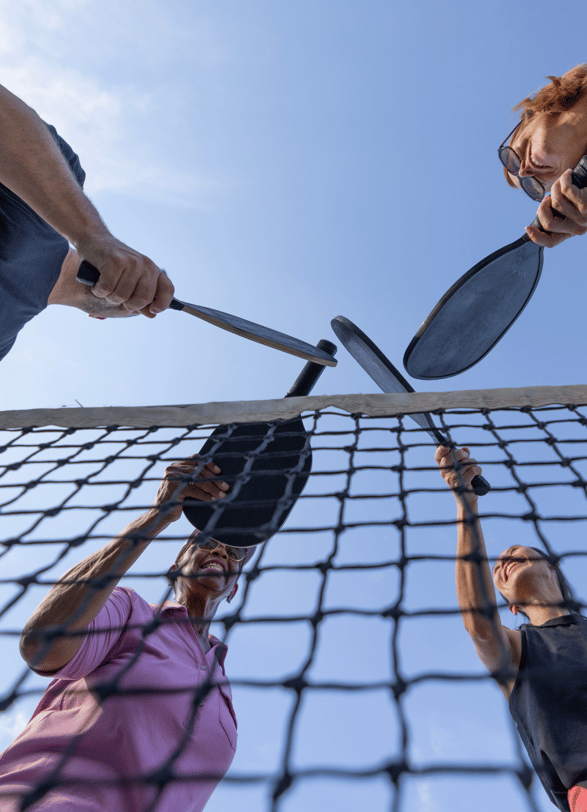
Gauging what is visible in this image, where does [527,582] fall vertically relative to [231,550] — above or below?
below

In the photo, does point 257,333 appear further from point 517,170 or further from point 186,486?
point 517,170

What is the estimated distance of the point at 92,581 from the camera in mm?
1343

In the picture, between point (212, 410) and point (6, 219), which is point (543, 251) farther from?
point (6, 219)

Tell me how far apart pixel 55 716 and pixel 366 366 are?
211 cm

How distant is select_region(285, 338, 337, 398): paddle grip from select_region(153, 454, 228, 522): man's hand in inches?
28.8

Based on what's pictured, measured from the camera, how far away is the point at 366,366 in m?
2.92

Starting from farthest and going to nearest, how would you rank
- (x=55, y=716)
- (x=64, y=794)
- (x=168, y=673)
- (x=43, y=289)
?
(x=43, y=289) < (x=168, y=673) < (x=55, y=716) < (x=64, y=794)

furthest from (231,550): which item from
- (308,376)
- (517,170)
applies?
(517,170)

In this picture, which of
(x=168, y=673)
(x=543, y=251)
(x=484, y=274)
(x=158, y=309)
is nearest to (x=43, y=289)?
(x=158, y=309)

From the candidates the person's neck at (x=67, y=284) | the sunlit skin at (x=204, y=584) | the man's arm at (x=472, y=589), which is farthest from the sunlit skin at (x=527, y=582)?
the person's neck at (x=67, y=284)

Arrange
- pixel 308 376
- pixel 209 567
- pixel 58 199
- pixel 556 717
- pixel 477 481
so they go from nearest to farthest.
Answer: pixel 58 199
pixel 556 717
pixel 477 481
pixel 209 567
pixel 308 376

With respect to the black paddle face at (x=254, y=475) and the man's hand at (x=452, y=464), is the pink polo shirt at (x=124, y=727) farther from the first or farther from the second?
the man's hand at (x=452, y=464)

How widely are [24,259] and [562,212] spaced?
2.05 meters

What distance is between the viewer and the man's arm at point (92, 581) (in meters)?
1.36
